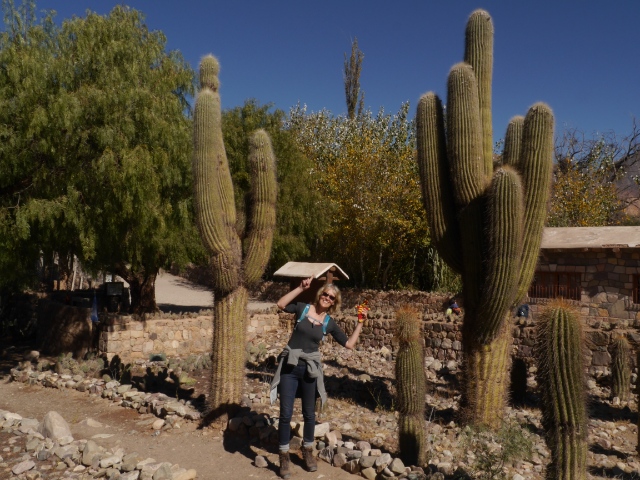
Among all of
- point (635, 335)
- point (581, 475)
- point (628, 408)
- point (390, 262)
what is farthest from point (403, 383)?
point (390, 262)

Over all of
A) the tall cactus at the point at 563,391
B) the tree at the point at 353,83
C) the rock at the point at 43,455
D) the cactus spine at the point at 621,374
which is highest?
the tree at the point at 353,83

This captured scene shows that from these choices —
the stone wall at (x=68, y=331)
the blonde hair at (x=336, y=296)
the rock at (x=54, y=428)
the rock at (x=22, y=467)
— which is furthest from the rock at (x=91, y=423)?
the stone wall at (x=68, y=331)

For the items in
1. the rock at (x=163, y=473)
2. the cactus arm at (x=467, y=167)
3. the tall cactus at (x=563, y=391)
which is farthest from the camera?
the cactus arm at (x=467, y=167)

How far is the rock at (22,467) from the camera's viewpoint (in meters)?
4.92

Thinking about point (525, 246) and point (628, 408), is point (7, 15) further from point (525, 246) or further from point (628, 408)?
point (628, 408)

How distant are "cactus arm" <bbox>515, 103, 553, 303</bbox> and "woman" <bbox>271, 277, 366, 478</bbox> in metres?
2.59

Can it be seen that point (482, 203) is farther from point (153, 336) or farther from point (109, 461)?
point (153, 336)

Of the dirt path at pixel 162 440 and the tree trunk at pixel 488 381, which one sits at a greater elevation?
the tree trunk at pixel 488 381

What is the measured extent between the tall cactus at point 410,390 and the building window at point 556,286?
9.52 metres

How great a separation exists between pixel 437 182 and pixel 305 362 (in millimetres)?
3248

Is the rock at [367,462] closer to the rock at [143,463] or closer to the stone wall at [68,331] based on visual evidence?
the rock at [143,463]

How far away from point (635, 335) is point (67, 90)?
36.5 ft

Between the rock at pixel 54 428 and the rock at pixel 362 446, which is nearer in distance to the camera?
the rock at pixel 362 446

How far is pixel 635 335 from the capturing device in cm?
879
